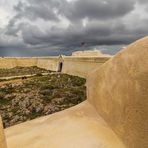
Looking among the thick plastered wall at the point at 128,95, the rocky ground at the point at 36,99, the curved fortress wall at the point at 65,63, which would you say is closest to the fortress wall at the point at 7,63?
the curved fortress wall at the point at 65,63

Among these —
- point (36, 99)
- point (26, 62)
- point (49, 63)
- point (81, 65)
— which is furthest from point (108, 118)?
point (26, 62)

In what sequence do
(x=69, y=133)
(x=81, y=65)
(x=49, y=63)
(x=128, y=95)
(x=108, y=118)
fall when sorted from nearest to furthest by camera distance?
(x=128, y=95), (x=69, y=133), (x=108, y=118), (x=81, y=65), (x=49, y=63)

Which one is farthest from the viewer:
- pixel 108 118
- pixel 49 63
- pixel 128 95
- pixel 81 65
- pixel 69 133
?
pixel 49 63

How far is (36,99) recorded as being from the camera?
18953 millimetres

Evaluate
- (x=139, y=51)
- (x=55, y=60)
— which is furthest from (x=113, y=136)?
(x=55, y=60)

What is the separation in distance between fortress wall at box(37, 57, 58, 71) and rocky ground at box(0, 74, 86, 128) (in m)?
15.0

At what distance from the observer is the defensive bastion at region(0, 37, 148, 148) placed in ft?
17.3

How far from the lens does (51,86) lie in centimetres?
2397

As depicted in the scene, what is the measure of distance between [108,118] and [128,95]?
109 centimetres

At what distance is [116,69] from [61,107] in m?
10.8

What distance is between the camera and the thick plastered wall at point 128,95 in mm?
5195

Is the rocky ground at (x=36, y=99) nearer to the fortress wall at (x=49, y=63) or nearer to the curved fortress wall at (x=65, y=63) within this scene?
the curved fortress wall at (x=65, y=63)

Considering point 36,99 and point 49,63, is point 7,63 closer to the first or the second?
point 49,63

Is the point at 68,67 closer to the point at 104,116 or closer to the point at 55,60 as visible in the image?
the point at 55,60
